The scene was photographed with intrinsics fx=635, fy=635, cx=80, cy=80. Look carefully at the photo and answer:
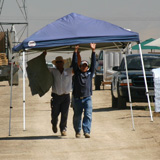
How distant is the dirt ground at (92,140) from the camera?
34.9ft

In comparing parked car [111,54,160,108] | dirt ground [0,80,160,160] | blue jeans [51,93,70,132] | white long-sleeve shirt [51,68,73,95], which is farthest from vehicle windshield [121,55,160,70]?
white long-sleeve shirt [51,68,73,95]

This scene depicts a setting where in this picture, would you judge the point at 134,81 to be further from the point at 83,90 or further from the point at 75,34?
the point at 83,90

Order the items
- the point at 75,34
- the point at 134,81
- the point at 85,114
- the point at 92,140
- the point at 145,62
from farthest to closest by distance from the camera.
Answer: the point at 145,62
the point at 134,81
the point at 75,34
the point at 85,114
the point at 92,140

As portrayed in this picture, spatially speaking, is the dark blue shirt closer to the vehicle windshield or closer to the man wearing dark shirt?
the man wearing dark shirt

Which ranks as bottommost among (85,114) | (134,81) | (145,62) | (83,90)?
(85,114)

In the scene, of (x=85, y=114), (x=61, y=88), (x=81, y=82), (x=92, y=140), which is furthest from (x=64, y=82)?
(x=92, y=140)

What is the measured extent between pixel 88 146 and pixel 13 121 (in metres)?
6.23

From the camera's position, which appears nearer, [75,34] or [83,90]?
[83,90]

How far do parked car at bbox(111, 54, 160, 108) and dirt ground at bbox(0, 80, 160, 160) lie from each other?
0.47m

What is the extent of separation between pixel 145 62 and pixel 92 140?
8353mm

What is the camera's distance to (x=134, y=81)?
19.4 m

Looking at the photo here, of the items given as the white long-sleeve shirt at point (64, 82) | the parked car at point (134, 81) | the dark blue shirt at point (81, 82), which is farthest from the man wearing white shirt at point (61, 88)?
the parked car at point (134, 81)

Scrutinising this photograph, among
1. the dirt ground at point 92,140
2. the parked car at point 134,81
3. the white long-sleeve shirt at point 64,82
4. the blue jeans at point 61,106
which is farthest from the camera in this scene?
the parked car at point 134,81

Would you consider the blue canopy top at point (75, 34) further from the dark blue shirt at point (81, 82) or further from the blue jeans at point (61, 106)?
the blue jeans at point (61, 106)
